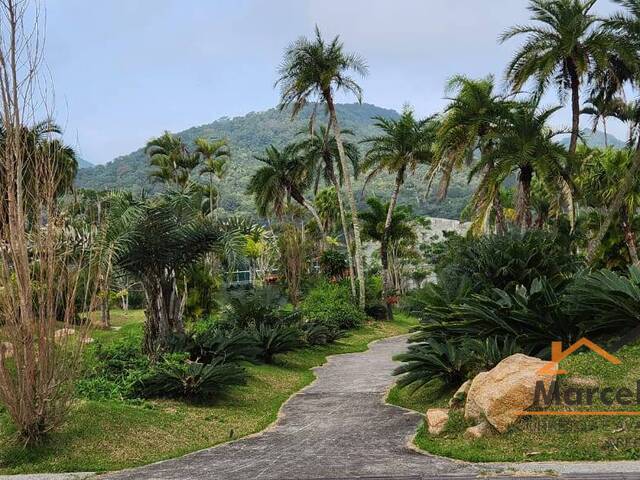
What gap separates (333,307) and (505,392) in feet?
68.3

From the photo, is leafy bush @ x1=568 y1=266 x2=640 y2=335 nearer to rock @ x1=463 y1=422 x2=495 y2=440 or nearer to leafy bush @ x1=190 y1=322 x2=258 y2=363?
rock @ x1=463 y1=422 x2=495 y2=440

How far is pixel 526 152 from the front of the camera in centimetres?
1909

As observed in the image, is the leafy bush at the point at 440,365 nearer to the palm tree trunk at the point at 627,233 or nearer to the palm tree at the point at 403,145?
the palm tree trunk at the point at 627,233

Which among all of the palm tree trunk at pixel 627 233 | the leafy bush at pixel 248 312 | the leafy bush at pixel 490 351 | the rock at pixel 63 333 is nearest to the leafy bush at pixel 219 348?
the leafy bush at pixel 248 312

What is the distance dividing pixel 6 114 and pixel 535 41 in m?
16.5

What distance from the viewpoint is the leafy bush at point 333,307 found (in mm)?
27792

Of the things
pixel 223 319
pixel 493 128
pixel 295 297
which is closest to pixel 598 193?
pixel 493 128

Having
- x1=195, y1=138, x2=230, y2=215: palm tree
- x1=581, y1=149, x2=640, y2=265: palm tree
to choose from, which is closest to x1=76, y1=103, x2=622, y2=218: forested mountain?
x1=195, y1=138, x2=230, y2=215: palm tree

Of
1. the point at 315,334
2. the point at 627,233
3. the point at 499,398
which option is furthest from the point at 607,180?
the point at 499,398

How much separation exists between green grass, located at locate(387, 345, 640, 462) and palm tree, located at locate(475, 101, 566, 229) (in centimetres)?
1098

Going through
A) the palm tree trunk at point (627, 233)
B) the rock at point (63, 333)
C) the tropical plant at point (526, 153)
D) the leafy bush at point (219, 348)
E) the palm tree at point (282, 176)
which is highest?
the palm tree at point (282, 176)

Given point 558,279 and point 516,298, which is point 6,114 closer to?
point 516,298

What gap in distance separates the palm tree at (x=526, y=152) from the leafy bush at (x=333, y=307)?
9166mm

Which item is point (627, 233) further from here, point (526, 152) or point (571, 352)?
point (571, 352)
